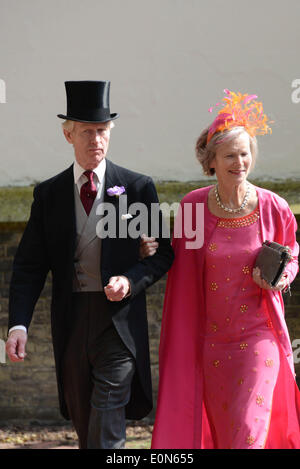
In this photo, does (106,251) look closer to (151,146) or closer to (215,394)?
(215,394)

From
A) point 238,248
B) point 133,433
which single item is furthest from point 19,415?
point 238,248

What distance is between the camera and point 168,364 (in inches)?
202

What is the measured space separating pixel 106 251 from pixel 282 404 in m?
1.30

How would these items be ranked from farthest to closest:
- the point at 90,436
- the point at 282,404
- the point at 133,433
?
1. the point at 133,433
2. the point at 282,404
3. the point at 90,436

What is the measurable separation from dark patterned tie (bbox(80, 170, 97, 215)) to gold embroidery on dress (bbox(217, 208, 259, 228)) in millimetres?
735

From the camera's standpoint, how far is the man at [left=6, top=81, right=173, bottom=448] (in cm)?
471

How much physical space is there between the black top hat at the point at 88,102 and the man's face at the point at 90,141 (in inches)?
1.5

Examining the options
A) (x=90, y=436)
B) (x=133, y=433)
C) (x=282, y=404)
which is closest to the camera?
Result: (x=90, y=436)

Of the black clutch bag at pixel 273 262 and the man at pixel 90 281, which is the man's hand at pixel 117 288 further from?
the black clutch bag at pixel 273 262

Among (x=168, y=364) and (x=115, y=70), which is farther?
(x=115, y=70)

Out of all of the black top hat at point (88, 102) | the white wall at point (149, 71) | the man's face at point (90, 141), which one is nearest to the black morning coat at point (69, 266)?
the man's face at point (90, 141)

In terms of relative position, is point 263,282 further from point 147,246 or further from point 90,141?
point 90,141

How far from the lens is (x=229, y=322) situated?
491 centimetres

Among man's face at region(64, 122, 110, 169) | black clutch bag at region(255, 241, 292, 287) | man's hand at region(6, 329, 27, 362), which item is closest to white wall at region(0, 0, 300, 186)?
man's face at region(64, 122, 110, 169)
